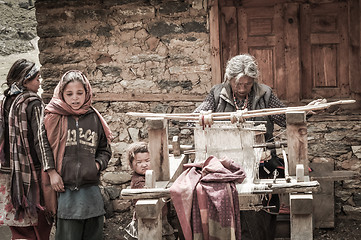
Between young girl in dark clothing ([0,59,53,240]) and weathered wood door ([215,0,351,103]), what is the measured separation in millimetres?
2552

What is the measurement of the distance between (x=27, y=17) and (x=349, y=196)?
41.5 ft

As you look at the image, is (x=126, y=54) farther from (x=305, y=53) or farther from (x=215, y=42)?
(x=305, y=53)

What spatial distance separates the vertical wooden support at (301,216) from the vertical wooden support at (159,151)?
0.90 m

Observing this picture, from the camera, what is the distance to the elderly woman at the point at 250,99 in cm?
439

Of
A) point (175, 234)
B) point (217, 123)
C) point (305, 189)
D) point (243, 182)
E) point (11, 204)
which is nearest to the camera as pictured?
point (305, 189)

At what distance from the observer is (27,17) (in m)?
16.3

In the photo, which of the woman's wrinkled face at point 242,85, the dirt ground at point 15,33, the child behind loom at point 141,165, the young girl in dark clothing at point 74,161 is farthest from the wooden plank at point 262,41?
the dirt ground at point 15,33

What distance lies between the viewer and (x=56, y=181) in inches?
162

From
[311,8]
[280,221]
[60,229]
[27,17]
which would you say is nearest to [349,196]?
[280,221]

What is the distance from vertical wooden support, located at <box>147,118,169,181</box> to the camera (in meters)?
3.72

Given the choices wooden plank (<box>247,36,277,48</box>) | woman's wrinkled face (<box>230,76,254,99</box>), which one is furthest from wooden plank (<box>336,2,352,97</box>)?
woman's wrinkled face (<box>230,76,254,99</box>)

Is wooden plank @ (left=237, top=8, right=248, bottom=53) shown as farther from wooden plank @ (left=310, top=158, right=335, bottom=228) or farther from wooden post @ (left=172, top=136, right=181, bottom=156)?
wooden post @ (left=172, top=136, right=181, bottom=156)

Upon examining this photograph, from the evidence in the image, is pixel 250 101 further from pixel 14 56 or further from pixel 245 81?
pixel 14 56

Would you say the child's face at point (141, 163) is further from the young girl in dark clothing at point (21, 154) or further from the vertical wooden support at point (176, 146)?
the young girl in dark clothing at point (21, 154)
